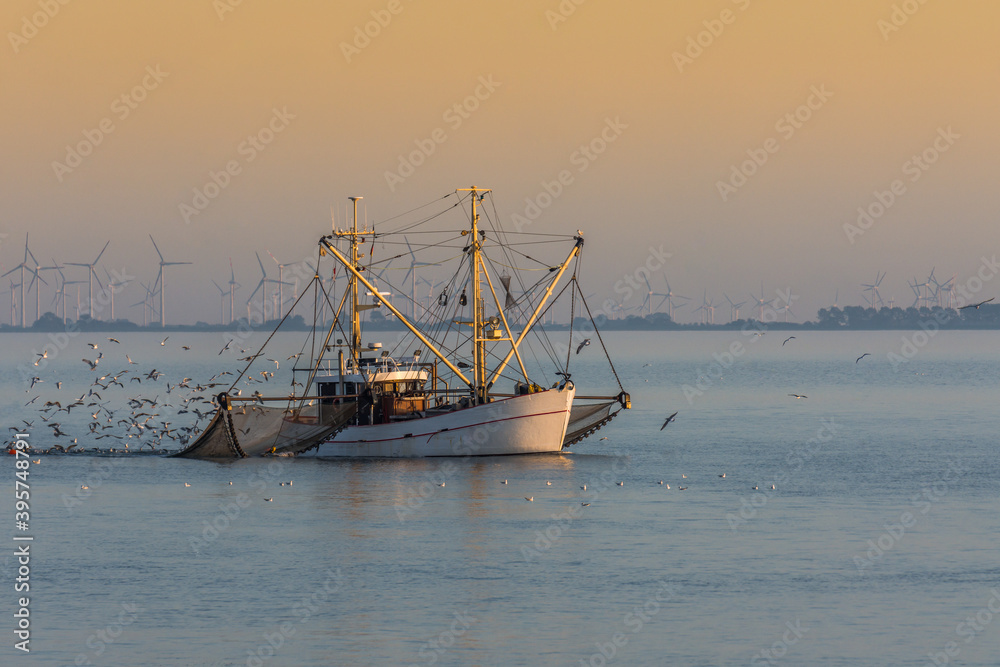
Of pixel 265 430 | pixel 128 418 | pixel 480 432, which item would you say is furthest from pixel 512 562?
pixel 128 418

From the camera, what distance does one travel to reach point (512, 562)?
4644 cm

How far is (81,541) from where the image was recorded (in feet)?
167

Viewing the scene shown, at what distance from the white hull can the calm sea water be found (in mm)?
1051

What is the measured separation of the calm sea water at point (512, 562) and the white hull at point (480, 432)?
1051 millimetres

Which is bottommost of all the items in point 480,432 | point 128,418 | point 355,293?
point 128,418

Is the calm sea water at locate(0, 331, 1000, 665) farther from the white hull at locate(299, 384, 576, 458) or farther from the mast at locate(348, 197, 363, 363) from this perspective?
the mast at locate(348, 197, 363, 363)

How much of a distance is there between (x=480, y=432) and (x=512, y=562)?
26.9 meters

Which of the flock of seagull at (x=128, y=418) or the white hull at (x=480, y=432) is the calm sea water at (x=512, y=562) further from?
the flock of seagull at (x=128, y=418)

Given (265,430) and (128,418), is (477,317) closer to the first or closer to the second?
(265,430)

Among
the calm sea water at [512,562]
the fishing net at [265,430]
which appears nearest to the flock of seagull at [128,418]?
the fishing net at [265,430]

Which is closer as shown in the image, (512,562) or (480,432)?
(512,562)

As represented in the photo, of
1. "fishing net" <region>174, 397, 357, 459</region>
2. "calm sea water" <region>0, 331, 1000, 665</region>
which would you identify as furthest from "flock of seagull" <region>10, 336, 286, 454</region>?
"calm sea water" <region>0, 331, 1000, 665</region>

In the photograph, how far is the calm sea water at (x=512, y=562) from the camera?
3606cm

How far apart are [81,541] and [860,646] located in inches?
1149
